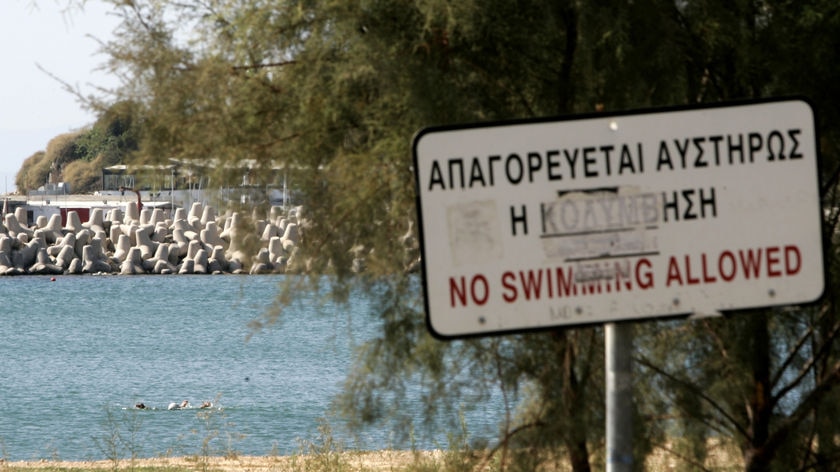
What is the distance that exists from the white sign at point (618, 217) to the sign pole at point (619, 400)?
10 centimetres

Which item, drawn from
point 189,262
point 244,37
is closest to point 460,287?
point 244,37

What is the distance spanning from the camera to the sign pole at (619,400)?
2334 millimetres

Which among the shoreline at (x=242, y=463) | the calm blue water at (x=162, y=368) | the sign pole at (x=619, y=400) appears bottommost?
the calm blue water at (x=162, y=368)

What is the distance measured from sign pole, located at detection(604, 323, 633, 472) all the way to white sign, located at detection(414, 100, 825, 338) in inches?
3.9

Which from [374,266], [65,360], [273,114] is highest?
[273,114]

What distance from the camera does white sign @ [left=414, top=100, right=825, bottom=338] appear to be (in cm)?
222

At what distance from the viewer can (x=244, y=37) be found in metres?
5.77

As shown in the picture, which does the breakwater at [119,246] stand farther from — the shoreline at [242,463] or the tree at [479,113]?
the tree at [479,113]

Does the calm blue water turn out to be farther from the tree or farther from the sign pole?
the sign pole

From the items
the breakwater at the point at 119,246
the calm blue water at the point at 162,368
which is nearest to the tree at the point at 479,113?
the calm blue water at the point at 162,368

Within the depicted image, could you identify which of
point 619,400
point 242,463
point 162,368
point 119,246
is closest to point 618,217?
point 619,400

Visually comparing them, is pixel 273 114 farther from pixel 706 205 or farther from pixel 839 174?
pixel 706 205

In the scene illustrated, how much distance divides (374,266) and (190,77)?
4.04 ft

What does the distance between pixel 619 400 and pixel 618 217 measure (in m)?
0.34
